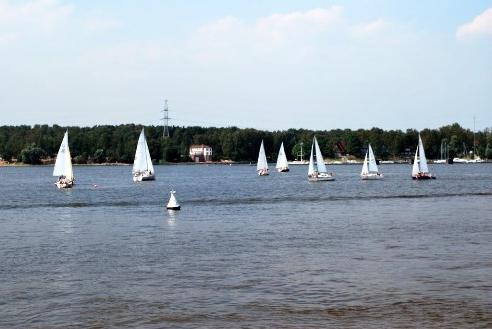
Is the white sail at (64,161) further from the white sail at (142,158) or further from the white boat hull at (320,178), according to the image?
the white boat hull at (320,178)

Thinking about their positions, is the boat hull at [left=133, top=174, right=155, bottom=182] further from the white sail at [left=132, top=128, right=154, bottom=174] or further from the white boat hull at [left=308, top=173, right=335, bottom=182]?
the white boat hull at [left=308, top=173, right=335, bottom=182]

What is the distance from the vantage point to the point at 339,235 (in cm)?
5016

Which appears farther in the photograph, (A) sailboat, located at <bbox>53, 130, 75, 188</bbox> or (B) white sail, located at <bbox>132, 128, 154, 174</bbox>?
(B) white sail, located at <bbox>132, 128, 154, 174</bbox>

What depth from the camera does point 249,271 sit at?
35219 mm

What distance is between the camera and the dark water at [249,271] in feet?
88.2

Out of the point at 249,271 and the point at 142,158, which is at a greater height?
the point at 142,158

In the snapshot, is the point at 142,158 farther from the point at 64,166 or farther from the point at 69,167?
the point at 64,166

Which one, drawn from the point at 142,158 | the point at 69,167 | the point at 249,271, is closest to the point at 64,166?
the point at 69,167

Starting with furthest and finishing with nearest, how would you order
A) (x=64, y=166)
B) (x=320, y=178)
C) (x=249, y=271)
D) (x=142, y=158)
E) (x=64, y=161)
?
(x=320, y=178) → (x=142, y=158) → (x=64, y=166) → (x=64, y=161) → (x=249, y=271)

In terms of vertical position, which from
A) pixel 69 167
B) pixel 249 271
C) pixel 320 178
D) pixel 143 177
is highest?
pixel 69 167

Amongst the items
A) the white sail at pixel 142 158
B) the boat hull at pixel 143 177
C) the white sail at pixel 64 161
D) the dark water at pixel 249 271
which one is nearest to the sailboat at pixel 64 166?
the white sail at pixel 64 161

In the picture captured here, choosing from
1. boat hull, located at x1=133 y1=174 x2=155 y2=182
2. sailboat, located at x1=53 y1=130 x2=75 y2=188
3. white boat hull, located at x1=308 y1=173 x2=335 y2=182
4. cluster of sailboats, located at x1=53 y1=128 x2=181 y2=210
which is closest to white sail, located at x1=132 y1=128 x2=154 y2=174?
cluster of sailboats, located at x1=53 y1=128 x2=181 y2=210

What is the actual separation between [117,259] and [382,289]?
14.5 m

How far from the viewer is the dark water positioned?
26891mm
